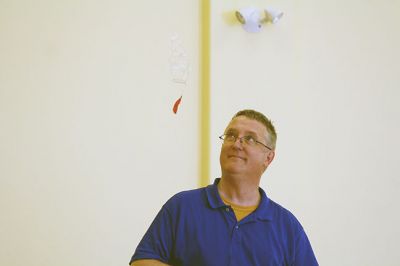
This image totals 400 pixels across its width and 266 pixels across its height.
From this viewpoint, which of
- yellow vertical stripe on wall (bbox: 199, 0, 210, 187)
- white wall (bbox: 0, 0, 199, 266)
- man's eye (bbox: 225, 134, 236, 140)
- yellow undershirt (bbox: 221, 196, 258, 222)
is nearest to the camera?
yellow undershirt (bbox: 221, 196, 258, 222)

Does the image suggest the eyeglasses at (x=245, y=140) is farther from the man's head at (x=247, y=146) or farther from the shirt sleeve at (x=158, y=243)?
the shirt sleeve at (x=158, y=243)

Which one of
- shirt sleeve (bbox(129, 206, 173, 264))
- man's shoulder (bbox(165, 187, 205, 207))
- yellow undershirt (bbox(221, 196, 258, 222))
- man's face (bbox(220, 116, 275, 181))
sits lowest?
shirt sleeve (bbox(129, 206, 173, 264))

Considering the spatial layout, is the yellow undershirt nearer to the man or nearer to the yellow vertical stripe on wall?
the man

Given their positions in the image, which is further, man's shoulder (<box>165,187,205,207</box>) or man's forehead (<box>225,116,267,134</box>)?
man's forehead (<box>225,116,267,134</box>)

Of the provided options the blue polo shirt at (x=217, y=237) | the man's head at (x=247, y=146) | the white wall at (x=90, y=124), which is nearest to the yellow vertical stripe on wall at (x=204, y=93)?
the white wall at (x=90, y=124)

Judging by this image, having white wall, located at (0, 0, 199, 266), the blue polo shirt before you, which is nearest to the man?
the blue polo shirt

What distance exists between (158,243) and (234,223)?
0.26 metres

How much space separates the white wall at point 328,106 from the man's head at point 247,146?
1032mm

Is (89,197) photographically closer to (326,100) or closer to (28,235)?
(28,235)

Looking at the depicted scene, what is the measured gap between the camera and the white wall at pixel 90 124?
2.44 metres

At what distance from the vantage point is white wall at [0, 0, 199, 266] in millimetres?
2441

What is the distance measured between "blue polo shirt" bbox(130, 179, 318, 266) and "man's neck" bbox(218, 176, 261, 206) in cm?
4

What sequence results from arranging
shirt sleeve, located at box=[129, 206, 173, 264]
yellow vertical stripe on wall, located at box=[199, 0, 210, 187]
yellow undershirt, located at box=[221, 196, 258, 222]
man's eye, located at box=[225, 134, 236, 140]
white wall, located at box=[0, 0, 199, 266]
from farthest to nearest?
yellow vertical stripe on wall, located at box=[199, 0, 210, 187]
white wall, located at box=[0, 0, 199, 266]
man's eye, located at box=[225, 134, 236, 140]
yellow undershirt, located at box=[221, 196, 258, 222]
shirt sleeve, located at box=[129, 206, 173, 264]

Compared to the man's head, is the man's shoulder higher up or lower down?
lower down
